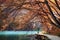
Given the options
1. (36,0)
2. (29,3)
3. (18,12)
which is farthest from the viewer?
(18,12)

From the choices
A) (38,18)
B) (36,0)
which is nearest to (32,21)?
(38,18)

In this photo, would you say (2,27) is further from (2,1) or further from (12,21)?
(2,1)

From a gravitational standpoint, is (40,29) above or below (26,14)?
below

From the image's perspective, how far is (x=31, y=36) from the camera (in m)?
3.72

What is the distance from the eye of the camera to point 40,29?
3.68 meters

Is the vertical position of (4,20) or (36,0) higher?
(36,0)

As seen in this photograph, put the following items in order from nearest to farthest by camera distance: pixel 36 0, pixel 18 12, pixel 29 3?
pixel 36 0, pixel 29 3, pixel 18 12

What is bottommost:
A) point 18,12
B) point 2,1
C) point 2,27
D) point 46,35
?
point 46,35

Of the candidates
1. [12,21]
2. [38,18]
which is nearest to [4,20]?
[12,21]

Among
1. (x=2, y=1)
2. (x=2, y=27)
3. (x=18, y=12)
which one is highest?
(x=2, y=1)

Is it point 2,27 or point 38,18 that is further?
point 2,27

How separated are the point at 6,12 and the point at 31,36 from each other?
27.2 inches

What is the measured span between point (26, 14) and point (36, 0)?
66 cm

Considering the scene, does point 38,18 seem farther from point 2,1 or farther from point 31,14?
point 2,1
